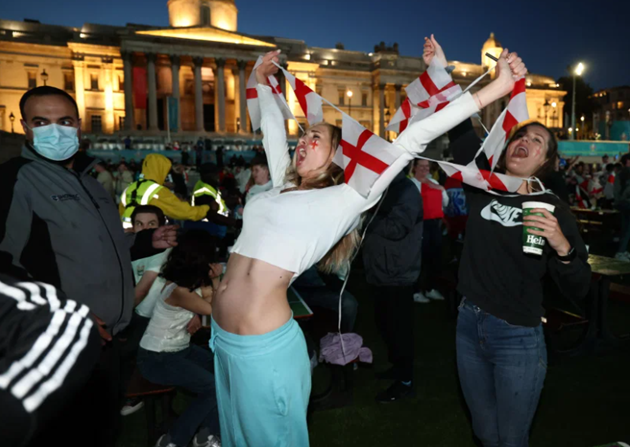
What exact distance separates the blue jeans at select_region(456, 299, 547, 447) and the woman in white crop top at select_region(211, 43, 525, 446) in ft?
3.34

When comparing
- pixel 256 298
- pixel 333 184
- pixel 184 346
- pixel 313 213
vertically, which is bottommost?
pixel 184 346

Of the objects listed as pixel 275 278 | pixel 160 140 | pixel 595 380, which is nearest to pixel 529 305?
pixel 275 278

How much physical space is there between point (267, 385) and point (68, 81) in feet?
183

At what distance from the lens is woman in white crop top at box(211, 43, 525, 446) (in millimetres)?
1812

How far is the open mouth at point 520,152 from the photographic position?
97.7 inches

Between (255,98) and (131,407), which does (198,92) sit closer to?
(131,407)

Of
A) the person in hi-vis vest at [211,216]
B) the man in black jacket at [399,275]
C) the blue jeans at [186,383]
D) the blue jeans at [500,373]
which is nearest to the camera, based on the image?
the blue jeans at [500,373]

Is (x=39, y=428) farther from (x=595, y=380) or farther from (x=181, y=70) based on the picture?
(x=181, y=70)

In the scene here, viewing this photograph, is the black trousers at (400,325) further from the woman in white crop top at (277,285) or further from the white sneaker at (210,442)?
the woman in white crop top at (277,285)

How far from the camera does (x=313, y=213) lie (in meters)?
1.84

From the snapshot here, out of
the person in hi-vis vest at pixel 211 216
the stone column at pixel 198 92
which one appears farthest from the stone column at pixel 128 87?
the person in hi-vis vest at pixel 211 216

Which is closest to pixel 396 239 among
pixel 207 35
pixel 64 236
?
pixel 64 236

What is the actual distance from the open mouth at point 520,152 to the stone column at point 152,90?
4574 cm

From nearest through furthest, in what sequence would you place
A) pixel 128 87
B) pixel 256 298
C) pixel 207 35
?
pixel 256 298 < pixel 128 87 < pixel 207 35
